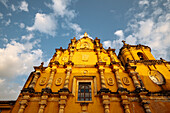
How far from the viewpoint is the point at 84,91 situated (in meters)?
10.3

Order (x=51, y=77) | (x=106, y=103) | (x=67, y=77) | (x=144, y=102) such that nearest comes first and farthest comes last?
(x=106, y=103)
(x=144, y=102)
(x=67, y=77)
(x=51, y=77)

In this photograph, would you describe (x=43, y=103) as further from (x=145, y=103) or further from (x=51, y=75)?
(x=145, y=103)

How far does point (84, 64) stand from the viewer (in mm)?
12852

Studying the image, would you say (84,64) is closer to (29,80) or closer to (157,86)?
(29,80)

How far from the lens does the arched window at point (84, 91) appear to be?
9.70m

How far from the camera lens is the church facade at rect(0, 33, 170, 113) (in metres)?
8.77

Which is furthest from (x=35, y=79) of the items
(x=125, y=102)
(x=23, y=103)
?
(x=125, y=102)

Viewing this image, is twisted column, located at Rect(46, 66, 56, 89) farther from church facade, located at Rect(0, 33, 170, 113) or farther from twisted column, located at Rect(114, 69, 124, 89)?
twisted column, located at Rect(114, 69, 124, 89)

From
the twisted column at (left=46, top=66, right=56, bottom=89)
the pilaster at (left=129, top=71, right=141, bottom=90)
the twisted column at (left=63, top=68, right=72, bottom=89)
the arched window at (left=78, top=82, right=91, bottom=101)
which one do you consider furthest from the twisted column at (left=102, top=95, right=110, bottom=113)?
the twisted column at (left=46, top=66, right=56, bottom=89)

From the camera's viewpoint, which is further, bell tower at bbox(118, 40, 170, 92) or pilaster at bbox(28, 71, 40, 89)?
bell tower at bbox(118, 40, 170, 92)

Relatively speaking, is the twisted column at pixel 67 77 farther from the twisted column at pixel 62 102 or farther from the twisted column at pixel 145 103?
the twisted column at pixel 145 103

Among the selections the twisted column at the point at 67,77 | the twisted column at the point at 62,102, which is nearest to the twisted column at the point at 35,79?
the twisted column at the point at 67,77

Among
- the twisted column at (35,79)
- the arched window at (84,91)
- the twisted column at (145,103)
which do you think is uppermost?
the twisted column at (35,79)

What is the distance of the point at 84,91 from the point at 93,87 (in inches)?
39.7
